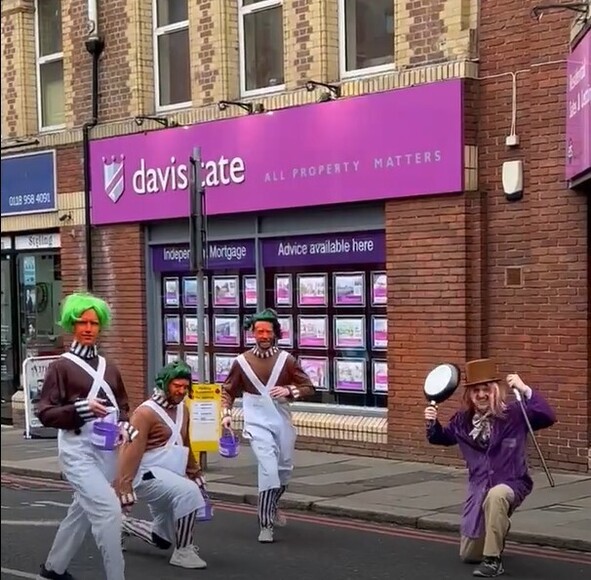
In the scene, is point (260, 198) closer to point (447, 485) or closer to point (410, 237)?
point (410, 237)

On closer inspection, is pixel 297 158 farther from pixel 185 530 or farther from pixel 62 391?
pixel 62 391

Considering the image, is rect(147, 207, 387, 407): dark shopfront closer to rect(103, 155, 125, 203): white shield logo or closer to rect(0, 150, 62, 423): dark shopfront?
rect(103, 155, 125, 203): white shield logo

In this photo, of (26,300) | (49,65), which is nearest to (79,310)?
(26,300)

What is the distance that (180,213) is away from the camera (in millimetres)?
→ 13570

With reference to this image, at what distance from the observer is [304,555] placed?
23.8ft

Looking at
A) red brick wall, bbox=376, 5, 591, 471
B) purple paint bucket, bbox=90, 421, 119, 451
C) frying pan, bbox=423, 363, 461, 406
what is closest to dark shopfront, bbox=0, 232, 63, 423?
red brick wall, bbox=376, 5, 591, 471

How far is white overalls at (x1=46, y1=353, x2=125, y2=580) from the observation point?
18.4 feet

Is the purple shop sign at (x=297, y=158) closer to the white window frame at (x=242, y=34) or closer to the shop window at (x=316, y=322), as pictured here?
the white window frame at (x=242, y=34)

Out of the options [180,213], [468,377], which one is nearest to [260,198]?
[180,213]

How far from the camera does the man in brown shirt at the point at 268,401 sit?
7773 mm

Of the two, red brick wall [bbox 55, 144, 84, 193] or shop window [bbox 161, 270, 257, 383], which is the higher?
red brick wall [bbox 55, 144, 84, 193]

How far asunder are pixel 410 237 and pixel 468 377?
15.8 feet

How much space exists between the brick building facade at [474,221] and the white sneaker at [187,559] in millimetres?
4686

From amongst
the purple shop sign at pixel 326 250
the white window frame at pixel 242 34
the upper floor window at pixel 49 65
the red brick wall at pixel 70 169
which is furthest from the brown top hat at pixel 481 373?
the upper floor window at pixel 49 65
